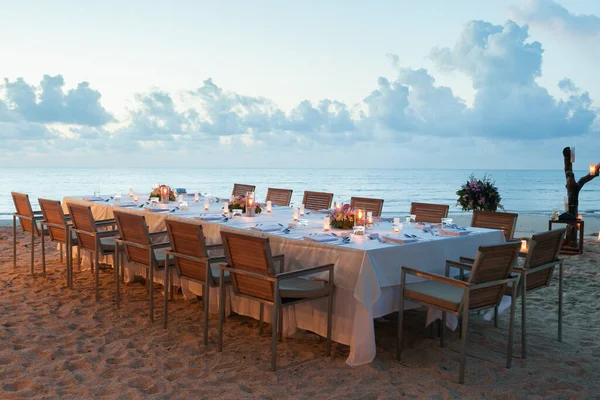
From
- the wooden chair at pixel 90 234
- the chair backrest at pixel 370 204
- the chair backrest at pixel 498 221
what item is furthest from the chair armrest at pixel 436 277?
the wooden chair at pixel 90 234

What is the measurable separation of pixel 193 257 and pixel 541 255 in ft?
8.24

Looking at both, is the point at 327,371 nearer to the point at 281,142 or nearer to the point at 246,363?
the point at 246,363

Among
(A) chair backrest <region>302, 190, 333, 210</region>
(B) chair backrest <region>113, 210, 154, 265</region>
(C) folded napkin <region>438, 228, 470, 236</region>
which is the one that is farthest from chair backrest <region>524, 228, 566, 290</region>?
(A) chair backrest <region>302, 190, 333, 210</region>

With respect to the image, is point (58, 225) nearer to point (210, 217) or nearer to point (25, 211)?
point (25, 211)

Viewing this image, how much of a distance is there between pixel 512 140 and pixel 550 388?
114ft

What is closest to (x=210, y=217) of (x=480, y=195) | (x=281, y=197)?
(x=281, y=197)

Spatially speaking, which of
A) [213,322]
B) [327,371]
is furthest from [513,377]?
[213,322]

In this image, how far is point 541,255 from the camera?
12.4ft

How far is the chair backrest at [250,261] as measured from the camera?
11.0ft

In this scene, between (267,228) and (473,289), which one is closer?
(473,289)

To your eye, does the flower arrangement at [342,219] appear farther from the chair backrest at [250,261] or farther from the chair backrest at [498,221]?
the chair backrest at [498,221]

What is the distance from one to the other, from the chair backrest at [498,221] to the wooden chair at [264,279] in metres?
2.01

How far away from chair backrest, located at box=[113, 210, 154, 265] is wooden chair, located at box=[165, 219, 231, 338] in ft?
1.23

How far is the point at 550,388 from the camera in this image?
3184 millimetres
